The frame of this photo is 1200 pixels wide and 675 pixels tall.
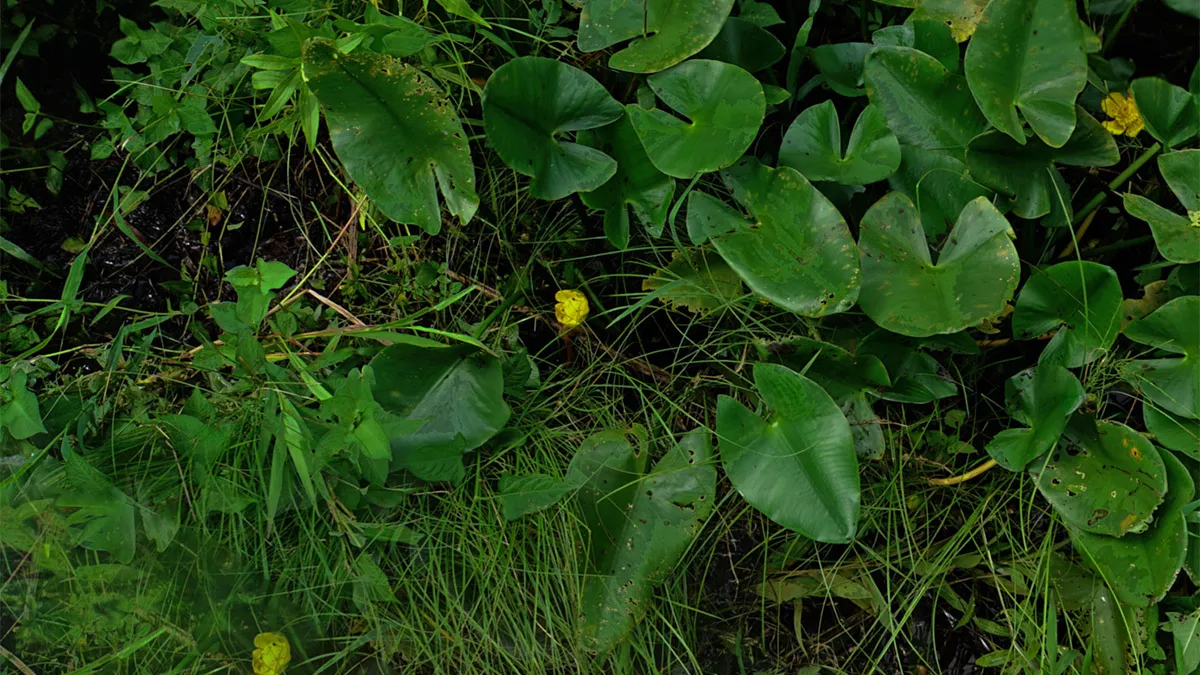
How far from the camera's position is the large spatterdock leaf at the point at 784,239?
3.12 ft

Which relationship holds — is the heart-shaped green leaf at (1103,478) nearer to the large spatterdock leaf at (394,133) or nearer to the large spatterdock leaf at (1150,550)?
the large spatterdock leaf at (1150,550)

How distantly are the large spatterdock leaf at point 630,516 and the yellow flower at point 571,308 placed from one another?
0.15 m

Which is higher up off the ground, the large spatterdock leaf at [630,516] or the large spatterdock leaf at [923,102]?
the large spatterdock leaf at [923,102]

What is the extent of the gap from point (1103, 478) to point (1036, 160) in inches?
14.8

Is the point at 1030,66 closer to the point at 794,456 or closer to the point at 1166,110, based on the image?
the point at 1166,110

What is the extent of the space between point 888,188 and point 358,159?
0.64m

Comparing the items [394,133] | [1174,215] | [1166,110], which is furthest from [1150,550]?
[394,133]

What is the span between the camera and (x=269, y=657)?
1009mm

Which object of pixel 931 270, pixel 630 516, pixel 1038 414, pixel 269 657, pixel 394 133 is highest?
pixel 394 133

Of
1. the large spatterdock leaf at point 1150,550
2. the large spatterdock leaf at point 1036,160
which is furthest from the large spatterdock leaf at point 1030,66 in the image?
the large spatterdock leaf at point 1150,550

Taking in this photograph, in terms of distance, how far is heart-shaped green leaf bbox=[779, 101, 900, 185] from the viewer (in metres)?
1.01

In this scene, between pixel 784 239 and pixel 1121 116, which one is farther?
pixel 1121 116

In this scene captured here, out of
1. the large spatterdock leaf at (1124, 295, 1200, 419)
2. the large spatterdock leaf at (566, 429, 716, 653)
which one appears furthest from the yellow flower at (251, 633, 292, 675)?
the large spatterdock leaf at (1124, 295, 1200, 419)

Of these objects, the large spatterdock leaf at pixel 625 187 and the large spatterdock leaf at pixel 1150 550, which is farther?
the large spatterdock leaf at pixel 625 187
